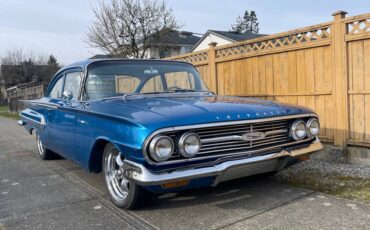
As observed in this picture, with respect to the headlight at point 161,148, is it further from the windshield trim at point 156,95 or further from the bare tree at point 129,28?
the bare tree at point 129,28

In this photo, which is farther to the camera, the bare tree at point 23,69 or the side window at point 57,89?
the bare tree at point 23,69

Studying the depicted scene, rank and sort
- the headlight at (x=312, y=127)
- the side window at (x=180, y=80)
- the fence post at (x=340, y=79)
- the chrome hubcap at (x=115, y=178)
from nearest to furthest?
the chrome hubcap at (x=115, y=178)
the headlight at (x=312, y=127)
the side window at (x=180, y=80)
the fence post at (x=340, y=79)

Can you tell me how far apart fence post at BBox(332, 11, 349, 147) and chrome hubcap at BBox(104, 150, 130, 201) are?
3597mm

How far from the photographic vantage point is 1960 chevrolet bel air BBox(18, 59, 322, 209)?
3125 millimetres

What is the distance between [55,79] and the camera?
5.90 metres

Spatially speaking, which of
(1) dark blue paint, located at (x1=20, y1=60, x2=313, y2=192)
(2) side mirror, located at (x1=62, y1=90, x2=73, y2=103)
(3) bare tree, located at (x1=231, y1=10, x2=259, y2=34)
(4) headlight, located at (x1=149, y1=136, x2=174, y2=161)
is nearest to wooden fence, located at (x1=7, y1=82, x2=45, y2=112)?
(2) side mirror, located at (x1=62, y1=90, x2=73, y2=103)

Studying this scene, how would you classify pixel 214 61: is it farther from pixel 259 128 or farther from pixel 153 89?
pixel 259 128

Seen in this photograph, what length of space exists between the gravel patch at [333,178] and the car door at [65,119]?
107 inches

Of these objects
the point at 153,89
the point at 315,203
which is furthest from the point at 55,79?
the point at 315,203

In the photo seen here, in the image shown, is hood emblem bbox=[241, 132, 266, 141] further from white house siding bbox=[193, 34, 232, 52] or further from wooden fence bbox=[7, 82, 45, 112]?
white house siding bbox=[193, 34, 232, 52]

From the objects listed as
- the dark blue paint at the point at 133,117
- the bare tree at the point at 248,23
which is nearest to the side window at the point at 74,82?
the dark blue paint at the point at 133,117

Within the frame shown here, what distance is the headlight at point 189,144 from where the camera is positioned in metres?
3.14

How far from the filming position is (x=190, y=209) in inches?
145

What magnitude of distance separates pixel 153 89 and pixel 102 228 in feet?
6.24
